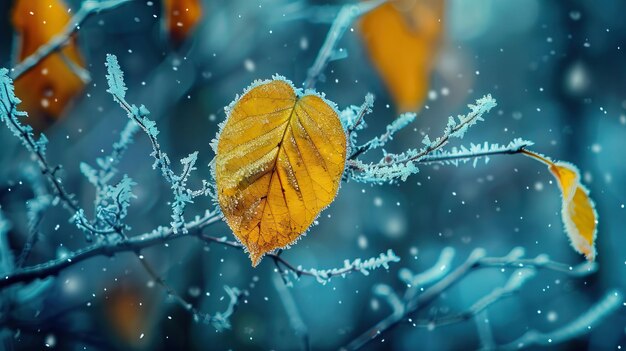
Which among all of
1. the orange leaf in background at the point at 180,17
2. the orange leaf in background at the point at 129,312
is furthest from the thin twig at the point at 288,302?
the orange leaf in background at the point at 180,17

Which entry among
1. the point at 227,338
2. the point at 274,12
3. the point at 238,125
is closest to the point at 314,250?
the point at 227,338

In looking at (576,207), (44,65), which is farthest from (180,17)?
(576,207)

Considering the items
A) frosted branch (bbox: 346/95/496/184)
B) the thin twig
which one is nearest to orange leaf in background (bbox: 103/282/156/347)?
the thin twig

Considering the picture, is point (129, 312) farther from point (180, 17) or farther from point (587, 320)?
point (587, 320)

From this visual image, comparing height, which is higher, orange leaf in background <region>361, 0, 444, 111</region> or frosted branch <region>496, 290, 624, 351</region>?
orange leaf in background <region>361, 0, 444, 111</region>

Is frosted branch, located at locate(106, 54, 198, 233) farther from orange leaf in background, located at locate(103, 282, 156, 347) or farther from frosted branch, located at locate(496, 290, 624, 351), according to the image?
frosted branch, located at locate(496, 290, 624, 351)

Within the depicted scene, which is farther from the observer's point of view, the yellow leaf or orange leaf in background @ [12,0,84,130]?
orange leaf in background @ [12,0,84,130]
